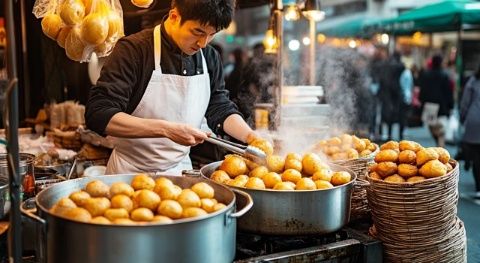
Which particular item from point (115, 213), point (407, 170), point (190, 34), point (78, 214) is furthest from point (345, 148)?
point (78, 214)

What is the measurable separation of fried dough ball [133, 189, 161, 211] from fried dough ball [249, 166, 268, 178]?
0.54 metres

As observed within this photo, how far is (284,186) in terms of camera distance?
6.40ft

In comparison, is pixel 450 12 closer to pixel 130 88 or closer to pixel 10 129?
pixel 130 88

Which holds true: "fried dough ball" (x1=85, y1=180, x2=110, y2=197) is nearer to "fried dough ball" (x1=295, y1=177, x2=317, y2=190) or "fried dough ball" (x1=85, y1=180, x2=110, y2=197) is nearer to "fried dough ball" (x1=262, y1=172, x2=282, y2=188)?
"fried dough ball" (x1=262, y1=172, x2=282, y2=188)

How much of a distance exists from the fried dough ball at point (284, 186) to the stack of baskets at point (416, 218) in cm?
39

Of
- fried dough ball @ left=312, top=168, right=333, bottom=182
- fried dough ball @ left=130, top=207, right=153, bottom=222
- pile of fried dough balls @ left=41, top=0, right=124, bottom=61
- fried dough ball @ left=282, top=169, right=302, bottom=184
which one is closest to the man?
pile of fried dough balls @ left=41, top=0, right=124, bottom=61

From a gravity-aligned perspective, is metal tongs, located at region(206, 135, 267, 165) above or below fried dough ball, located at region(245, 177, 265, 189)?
above

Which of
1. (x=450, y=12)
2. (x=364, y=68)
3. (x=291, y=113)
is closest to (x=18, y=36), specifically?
(x=291, y=113)

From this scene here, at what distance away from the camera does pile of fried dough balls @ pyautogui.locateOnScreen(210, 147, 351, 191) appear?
198 cm

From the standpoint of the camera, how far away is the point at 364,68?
11.5 meters

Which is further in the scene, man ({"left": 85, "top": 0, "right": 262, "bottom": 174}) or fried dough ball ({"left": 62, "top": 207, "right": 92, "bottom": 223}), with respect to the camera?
man ({"left": 85, "top": 0, "right": 262, "bottom": 174})

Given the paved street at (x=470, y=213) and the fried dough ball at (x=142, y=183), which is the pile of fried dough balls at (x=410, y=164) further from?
the paved street at (x=470, y=213)

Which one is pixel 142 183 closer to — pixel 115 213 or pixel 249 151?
pixel 115 213

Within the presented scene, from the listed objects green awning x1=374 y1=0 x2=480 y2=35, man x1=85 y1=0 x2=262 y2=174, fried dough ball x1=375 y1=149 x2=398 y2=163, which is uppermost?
green awning x1=374 y1=0 x2=480 y2=35
